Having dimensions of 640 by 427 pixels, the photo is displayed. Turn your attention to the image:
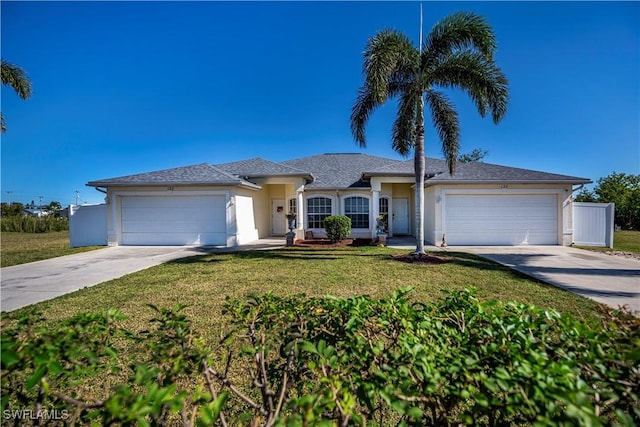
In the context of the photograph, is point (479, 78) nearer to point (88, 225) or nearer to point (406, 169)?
point (406, 169)

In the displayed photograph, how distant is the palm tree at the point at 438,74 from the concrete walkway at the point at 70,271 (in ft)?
32.2

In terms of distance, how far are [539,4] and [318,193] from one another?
12.1 m

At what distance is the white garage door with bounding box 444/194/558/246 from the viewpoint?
1327 cm

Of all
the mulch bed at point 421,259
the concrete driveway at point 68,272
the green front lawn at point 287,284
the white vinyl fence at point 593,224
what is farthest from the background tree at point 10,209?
the white vinyl fence at point 593,224

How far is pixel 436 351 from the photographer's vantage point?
1.39 metres

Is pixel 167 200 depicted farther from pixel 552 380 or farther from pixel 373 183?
pixel 552 380

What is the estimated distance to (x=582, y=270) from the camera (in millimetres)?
8031

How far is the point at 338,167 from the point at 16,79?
57.5ft

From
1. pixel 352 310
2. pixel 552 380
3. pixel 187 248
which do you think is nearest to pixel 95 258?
pixel 187 248

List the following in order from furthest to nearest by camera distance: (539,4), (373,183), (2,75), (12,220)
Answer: (12,220) < (373,183) < (2,75) < (539,4)

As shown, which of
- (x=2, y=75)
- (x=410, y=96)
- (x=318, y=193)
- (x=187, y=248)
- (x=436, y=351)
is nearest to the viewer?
(x=436, y=351)

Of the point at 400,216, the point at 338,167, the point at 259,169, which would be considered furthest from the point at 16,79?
the point at 400,216

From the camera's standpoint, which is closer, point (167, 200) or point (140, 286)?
point (140, 286)

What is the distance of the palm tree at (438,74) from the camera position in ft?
29.3
